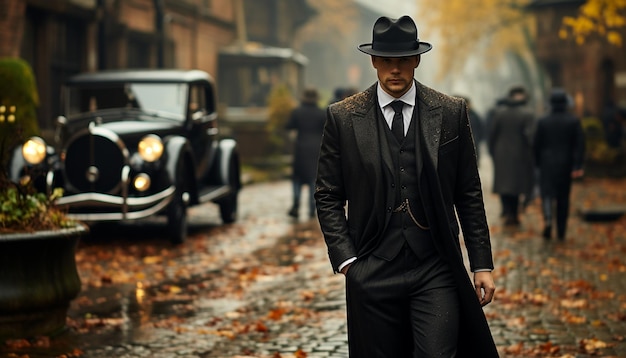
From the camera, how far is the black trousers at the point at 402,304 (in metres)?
4.62

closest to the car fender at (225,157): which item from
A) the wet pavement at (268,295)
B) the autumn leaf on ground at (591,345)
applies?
the wet pavement at (268,295)

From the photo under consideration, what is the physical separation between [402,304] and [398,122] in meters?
0.73

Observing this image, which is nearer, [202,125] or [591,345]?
[591,345]

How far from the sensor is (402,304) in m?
4.71

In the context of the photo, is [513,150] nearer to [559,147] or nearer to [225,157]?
[559,147]

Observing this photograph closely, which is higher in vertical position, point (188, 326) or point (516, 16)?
point (516, 16)

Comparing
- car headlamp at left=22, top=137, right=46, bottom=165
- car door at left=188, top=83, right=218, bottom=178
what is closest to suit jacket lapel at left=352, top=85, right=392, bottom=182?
car headlamp at left=22, top=137, right=46, bottom=165

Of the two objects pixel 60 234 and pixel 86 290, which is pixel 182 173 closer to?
pixel 86 290

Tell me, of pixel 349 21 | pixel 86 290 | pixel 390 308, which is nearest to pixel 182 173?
pixel 86 290

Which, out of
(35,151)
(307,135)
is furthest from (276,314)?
(307,135)

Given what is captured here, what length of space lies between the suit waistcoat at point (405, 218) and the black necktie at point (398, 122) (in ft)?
0.27

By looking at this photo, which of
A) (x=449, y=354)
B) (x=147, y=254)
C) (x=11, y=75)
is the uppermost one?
(x=11, y=75)

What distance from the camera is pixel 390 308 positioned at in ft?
15.4

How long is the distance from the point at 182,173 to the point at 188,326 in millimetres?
5682
